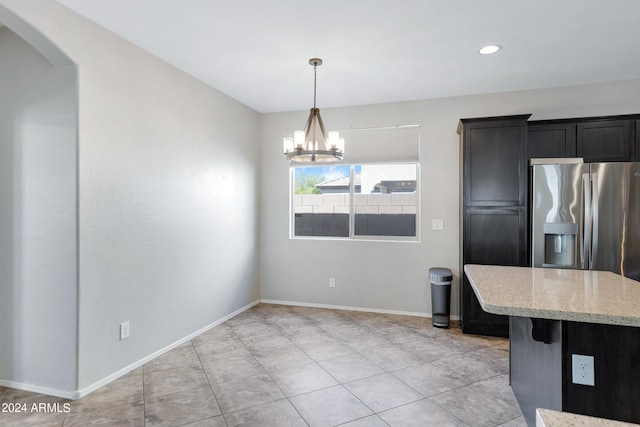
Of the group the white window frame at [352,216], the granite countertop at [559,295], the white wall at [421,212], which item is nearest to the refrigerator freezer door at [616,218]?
the white wall at [421,212]

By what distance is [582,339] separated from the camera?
150cm

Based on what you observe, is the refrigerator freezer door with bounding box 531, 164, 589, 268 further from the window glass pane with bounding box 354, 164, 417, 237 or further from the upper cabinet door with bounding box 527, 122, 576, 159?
the window glass pane with bounding box 354, 164, 417, 237

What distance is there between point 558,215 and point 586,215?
0.22m

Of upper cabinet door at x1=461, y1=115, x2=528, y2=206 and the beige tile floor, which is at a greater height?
upper cabinet door at x1=461, y1=115, x2=528, y2=206

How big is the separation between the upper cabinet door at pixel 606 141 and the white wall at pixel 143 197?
389cm

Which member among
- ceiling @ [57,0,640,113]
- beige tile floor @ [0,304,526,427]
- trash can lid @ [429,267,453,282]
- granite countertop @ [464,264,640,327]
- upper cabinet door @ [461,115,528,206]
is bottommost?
beige tile floor @ [0,304,526,427]

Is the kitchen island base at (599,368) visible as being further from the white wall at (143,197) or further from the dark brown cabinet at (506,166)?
the white wall at (143,197)

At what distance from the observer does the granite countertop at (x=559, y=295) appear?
1.32 meters

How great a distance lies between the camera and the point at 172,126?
3.30 metres

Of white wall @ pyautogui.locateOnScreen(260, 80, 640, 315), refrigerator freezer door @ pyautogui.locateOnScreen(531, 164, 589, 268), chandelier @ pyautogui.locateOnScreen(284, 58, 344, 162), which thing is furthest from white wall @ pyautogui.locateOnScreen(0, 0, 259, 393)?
refrigerator freezer door @ pyautogui.locateOnScreen(531, 164, 589, 268)

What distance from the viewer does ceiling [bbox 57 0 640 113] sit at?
2379 mm

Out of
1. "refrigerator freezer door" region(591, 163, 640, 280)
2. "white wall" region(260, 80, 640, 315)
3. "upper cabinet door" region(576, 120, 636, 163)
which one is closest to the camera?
"refrigerator freezer door" region(591, 163, 640, 280)

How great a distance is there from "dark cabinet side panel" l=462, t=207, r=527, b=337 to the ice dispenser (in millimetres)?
212

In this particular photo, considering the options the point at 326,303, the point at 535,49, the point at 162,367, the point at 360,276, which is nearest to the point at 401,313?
the point at 360,276
